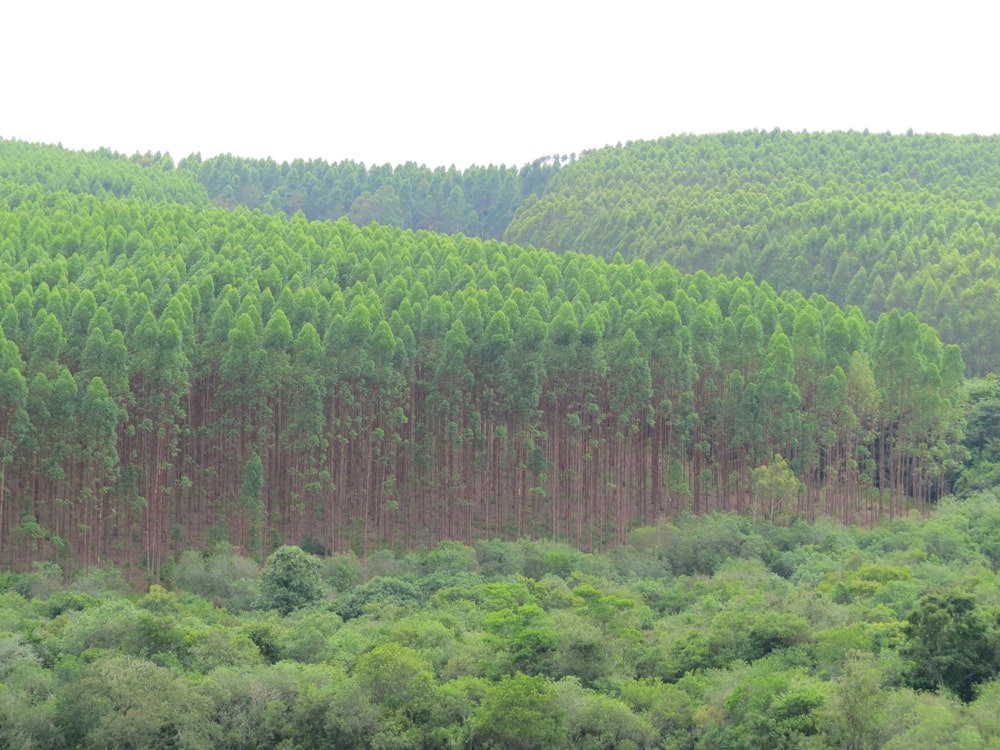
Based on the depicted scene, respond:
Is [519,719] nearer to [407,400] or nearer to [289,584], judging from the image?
[289,584]

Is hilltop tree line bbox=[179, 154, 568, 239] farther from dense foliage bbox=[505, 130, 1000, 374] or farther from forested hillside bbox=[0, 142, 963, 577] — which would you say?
forested hillside bbox=[0, 142, 963, 577]

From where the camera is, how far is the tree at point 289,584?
51.5 metres

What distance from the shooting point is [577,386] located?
68750 mm

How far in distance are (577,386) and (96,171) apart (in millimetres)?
84993

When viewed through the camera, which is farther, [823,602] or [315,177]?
[315,177]

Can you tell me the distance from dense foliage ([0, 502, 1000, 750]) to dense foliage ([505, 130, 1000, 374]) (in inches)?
2302

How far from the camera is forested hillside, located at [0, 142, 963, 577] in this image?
2329 inches

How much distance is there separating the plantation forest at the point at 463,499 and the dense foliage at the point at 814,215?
8.74 m

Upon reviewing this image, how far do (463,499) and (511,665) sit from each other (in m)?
28.1

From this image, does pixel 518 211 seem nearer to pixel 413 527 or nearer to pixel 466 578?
pixel 413 527

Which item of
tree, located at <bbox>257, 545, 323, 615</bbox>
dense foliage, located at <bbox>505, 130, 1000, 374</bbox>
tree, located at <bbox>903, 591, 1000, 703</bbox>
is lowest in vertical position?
tree, located at <bbox>257, 545, 323, 615</bbox>

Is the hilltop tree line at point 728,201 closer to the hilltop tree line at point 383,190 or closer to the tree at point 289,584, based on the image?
the hilltop tree line at point 383,190

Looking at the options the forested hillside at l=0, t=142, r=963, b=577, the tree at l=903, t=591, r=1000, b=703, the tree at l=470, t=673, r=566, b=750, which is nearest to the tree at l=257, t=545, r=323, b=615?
the forested hillside at l=0, t=142, r=963, b=577

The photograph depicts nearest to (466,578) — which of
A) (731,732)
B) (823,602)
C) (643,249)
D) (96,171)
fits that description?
(823,602)
